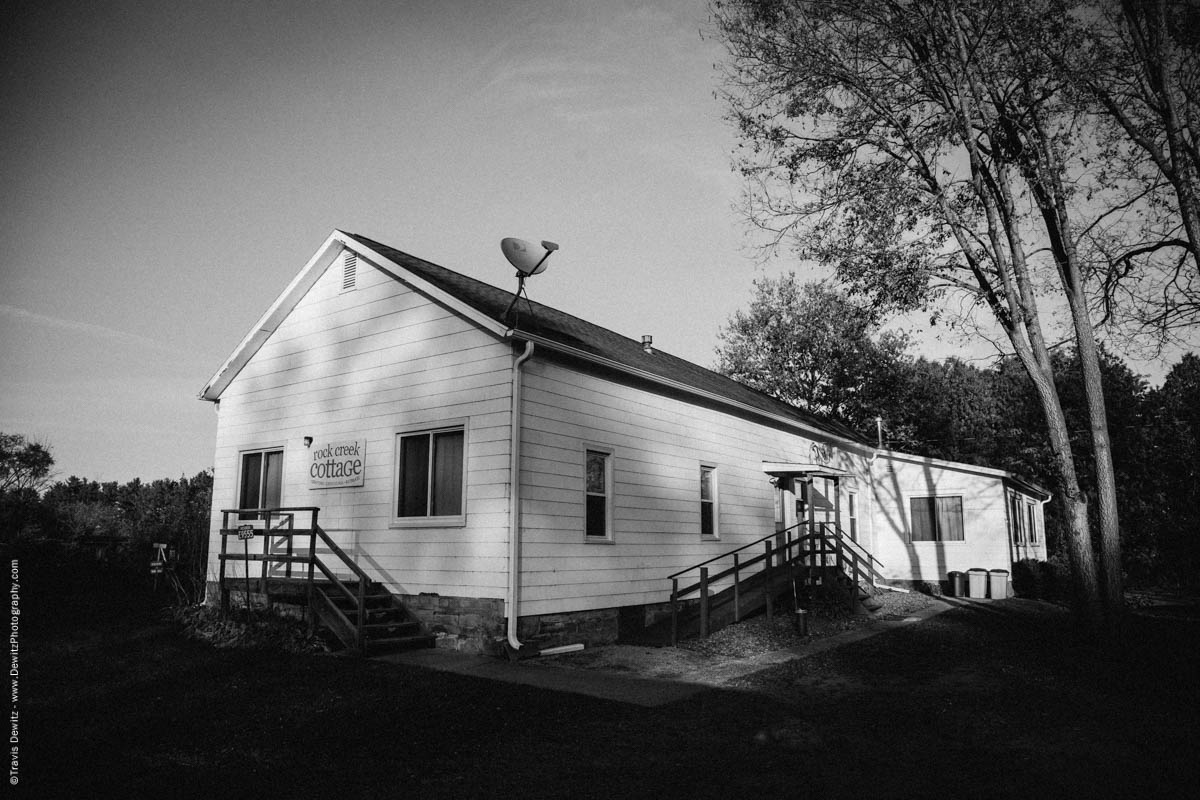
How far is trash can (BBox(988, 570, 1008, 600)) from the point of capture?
21562mm

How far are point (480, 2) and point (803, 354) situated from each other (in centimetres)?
3044

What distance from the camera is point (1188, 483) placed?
3459 centimetres

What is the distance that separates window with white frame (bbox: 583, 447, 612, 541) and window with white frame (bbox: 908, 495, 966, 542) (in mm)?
14557

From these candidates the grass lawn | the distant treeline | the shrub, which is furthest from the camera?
the distant treeline

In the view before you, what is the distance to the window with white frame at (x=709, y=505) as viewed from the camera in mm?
16250

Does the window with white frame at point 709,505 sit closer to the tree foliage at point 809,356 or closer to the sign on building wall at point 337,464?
the sign on building wall at point 337,464

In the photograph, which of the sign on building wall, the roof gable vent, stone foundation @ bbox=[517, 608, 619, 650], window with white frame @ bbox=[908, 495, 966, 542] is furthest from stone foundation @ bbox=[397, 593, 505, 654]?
window with white frame @ bbox=[908, 495, 966, 542]

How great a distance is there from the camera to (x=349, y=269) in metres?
14.2

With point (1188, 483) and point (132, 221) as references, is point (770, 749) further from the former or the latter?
point (1188, 483)

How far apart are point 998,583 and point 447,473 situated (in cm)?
1708

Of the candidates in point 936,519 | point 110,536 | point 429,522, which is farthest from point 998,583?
point 110,536

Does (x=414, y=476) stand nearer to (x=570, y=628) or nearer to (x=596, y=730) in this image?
(x=570, y=628)

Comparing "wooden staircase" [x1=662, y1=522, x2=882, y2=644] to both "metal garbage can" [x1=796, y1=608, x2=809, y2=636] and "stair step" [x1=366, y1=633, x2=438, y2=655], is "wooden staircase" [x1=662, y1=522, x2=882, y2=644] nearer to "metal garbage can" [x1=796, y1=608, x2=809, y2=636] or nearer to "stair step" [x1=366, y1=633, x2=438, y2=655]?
"metal garbage can" [x1=796, y1=608, x2=809, y2=636]

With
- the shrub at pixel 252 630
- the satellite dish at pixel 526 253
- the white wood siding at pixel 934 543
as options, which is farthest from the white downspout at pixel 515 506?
the white wood siding at pixel 934 543
